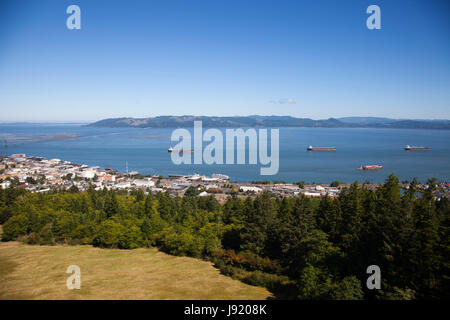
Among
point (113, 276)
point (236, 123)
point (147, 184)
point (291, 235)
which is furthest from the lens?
point (236, 123)

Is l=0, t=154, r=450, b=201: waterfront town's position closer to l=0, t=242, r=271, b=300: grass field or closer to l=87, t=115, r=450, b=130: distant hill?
l=0, t=242, r=271, b=300: grass field

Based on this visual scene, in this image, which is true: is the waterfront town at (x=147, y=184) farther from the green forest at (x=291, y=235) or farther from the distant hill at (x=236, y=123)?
the distant hill at (x=236, y=123)

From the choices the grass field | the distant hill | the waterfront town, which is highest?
the distant hill

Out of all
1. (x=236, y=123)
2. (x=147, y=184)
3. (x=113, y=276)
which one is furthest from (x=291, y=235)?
(x=236, y=123)

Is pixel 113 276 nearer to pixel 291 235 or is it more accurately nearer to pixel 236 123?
pixel 291 235

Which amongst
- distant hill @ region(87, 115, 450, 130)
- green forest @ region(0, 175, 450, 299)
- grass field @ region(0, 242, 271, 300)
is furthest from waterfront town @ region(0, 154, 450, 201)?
distant hill @ region(87, 115, 450, 130)
